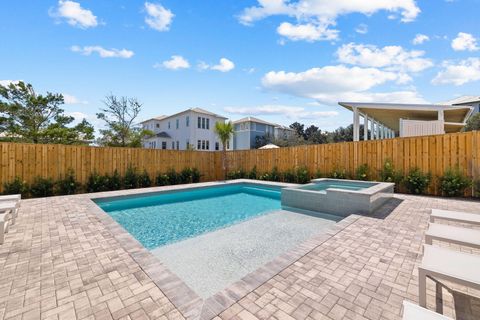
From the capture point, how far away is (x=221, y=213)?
7094 mm

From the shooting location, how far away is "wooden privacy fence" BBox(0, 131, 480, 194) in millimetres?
7711

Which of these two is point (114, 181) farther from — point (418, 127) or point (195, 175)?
point (418, 127)

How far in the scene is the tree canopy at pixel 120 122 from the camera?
2039 cm

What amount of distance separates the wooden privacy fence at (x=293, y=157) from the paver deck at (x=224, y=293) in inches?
213

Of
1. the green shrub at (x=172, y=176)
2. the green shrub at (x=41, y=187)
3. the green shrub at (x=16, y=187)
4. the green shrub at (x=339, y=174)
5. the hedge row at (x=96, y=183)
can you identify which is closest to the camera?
the green shrub at (x=16, y=187)

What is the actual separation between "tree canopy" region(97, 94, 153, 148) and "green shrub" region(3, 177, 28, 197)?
12.1 meters

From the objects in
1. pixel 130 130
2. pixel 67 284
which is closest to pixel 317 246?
pixel 67 284

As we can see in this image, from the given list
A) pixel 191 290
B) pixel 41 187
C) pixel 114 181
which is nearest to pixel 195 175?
pixel 114 181

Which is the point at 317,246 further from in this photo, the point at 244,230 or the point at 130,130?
the point at 130,130

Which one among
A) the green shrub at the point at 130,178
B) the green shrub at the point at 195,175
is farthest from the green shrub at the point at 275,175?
the green shrub at the point at 130,178

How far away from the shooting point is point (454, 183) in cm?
738

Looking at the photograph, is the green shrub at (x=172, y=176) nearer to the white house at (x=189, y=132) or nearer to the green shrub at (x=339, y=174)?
the green shrub at (x=339, y=174)

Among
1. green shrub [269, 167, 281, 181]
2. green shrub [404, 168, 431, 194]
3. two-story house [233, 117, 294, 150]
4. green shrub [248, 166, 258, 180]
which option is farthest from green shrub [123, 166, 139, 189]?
two-story house [233, 117, 294, 150]

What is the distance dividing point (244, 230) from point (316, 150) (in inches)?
290
